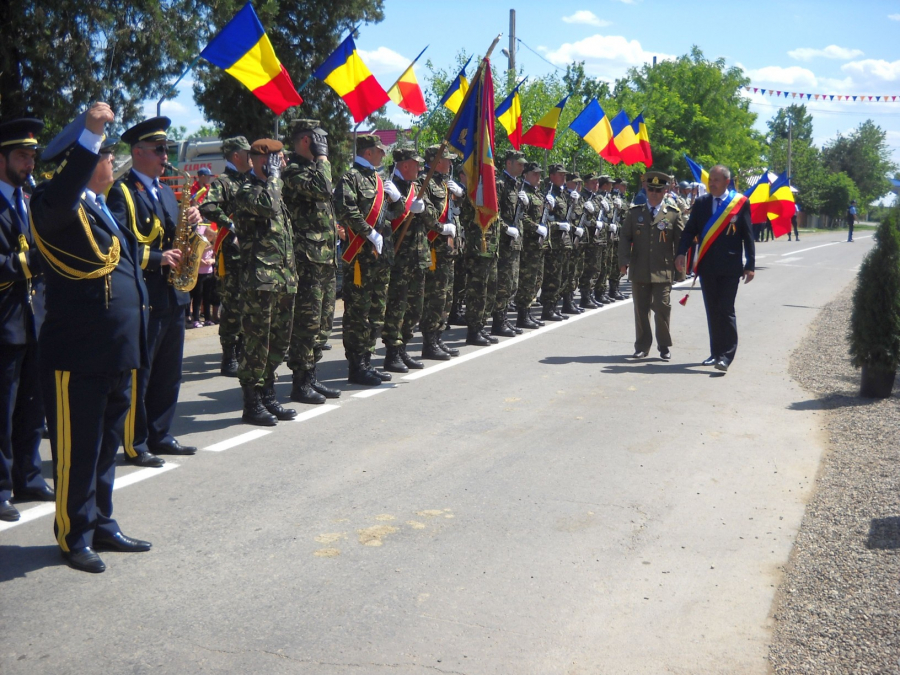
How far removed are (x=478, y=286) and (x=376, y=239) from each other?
9.55 feet

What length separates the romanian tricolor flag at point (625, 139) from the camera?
16.5m

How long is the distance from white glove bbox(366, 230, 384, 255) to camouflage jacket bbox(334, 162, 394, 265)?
0.03 meters

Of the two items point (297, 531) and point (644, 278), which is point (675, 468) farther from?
point (644, 278)

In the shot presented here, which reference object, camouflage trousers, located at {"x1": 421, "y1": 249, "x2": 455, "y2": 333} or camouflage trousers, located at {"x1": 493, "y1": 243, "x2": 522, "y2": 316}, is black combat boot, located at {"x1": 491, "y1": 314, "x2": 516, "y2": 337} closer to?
camouflage trousers, located at {"x1": 493, "y1": 243, "x2": 522, "y2": 316}

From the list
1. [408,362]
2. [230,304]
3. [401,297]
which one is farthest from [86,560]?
[408,362]

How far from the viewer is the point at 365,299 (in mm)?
8641

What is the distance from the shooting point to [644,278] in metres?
10.7

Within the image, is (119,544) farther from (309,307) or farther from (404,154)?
(404,154)

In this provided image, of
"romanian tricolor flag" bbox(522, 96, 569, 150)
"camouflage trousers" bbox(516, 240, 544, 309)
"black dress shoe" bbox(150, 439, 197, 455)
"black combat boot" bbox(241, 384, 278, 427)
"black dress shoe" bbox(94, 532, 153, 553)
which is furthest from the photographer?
"romanian tricolor flag" bbox(522, 96, 569, 150)

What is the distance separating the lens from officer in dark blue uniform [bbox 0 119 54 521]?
203 inches

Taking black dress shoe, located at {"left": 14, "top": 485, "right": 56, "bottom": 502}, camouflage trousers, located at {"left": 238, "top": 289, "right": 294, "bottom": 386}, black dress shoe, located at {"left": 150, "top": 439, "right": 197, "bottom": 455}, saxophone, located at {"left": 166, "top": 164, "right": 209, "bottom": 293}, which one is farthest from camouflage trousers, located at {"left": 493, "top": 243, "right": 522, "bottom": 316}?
black dress shoe, located at {"left": 14, "top": 485, "right": 56, "bottom": 502}

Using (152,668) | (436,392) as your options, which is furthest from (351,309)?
(152,668)

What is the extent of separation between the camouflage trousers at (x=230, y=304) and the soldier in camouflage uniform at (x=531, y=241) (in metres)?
4.51

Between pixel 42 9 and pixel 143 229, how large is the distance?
30.9 feet
